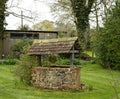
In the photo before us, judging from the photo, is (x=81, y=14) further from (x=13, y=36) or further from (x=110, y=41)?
(x=110, y=41)

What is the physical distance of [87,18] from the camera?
162 ft

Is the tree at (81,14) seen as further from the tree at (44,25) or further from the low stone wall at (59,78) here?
the tree at (44,25)

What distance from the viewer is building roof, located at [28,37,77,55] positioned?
61.4ft

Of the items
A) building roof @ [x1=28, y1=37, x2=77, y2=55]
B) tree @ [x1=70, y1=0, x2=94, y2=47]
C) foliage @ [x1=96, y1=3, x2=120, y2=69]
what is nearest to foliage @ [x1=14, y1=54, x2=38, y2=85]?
building roof @ [x1=28, y1=37, x2=77, y2=55]

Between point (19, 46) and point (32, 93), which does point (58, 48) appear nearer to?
point (32, 93)

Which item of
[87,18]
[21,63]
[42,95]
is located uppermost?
[87,18]

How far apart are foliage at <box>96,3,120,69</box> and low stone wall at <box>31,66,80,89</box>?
11.8m

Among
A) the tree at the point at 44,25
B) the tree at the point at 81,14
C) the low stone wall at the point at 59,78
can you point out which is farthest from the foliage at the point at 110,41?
the tree at the point at 44,25

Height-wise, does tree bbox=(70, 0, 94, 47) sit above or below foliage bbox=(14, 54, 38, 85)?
above

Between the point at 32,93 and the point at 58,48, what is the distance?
327 centimetres

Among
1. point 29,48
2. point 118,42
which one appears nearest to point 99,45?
point 118,42

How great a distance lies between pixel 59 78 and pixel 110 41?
46.4 ft

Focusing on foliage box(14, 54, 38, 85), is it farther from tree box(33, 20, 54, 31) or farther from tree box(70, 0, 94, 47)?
tree box(33, 20, 54, 31)

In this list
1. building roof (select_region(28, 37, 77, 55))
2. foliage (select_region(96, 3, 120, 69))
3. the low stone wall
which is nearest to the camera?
the low stone wall
